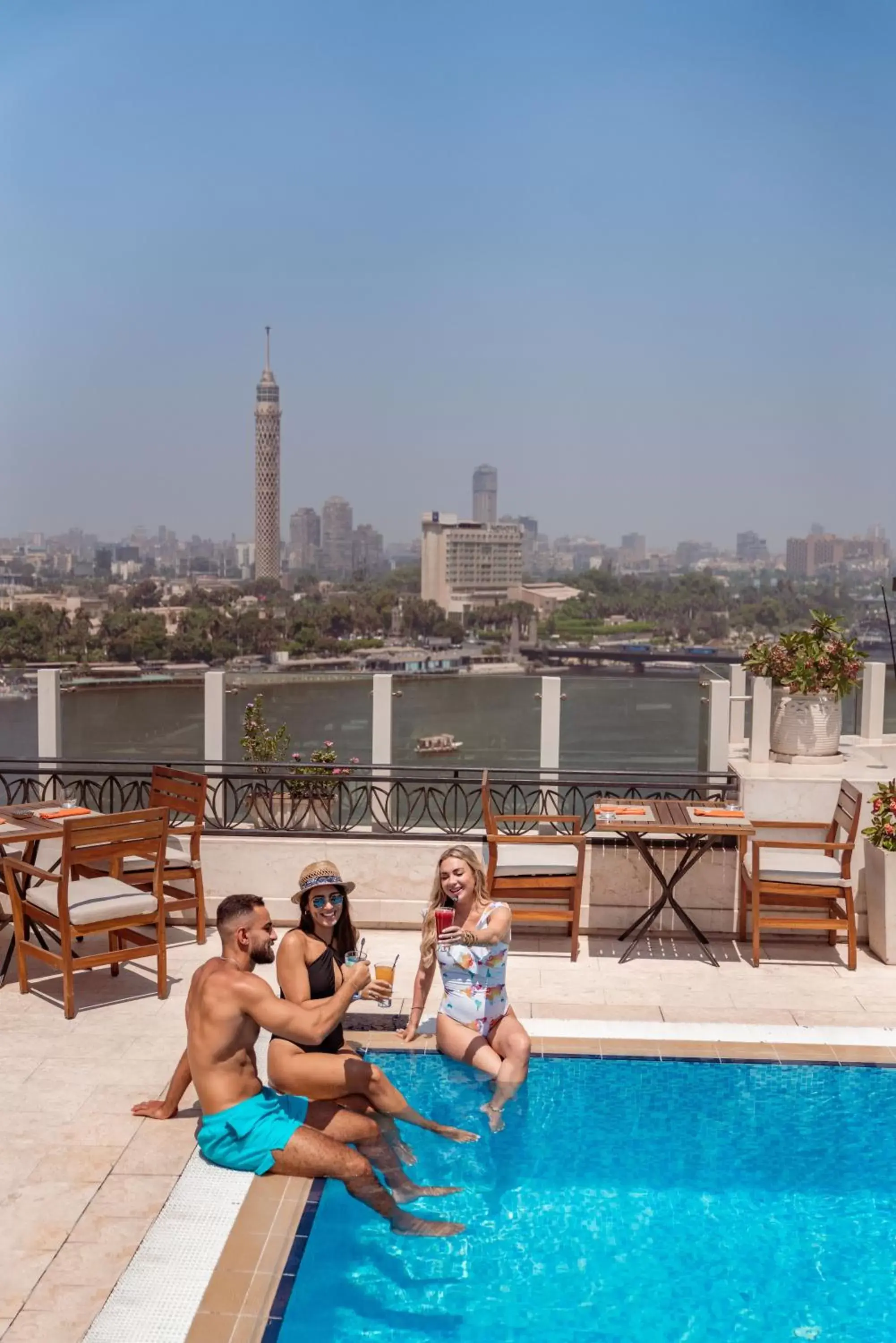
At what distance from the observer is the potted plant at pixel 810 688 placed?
7828 mm

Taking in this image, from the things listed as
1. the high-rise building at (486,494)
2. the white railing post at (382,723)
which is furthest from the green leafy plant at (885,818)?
the high-rise building at (486,494)

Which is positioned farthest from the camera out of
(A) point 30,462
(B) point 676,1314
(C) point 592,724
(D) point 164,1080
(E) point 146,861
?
(A) point 30,462

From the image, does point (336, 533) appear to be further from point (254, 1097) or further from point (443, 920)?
point (254, 1097)

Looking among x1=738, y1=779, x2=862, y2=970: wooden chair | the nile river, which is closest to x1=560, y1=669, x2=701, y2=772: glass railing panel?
the nile river

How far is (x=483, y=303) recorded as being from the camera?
121 metres

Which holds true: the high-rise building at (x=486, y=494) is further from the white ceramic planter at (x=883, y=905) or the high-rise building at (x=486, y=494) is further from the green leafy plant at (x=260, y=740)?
the white ceramic planter at (x=883, y=905)

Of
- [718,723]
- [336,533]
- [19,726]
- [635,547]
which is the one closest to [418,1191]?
[718,723]

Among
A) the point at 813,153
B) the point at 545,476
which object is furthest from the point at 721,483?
the point at 813,153

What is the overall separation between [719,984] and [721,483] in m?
120

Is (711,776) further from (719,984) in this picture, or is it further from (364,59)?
(364,59)

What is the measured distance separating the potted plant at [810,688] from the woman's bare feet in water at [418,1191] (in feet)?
15.1

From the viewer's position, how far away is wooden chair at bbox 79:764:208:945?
6453 mm

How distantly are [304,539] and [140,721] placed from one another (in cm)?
12355

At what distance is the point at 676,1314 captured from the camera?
11.4 ft
